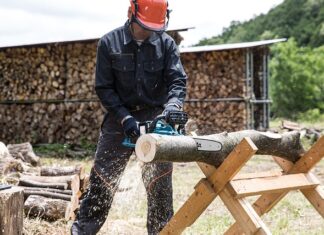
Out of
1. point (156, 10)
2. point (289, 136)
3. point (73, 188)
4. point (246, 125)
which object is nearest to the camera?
point (289, 136)

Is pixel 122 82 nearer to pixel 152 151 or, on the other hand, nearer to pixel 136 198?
pixel 152 151

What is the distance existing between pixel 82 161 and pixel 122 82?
6340 mm

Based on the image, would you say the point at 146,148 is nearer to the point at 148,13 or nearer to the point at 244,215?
the point at 244,215

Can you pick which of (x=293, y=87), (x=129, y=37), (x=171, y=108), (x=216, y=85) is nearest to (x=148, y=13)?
(x=129, y=37)

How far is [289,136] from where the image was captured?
354 centimetres

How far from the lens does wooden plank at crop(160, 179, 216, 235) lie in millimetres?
2977

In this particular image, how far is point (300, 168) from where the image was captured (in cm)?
353

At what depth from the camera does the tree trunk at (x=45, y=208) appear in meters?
4.78

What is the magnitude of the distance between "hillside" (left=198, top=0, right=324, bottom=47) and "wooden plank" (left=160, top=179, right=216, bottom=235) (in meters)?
47.9

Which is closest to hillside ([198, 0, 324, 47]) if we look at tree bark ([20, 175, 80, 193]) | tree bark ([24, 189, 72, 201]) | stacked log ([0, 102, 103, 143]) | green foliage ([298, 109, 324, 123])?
green foliage ([298, 109, 324, 123])

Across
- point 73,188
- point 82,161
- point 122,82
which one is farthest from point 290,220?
point 82,161

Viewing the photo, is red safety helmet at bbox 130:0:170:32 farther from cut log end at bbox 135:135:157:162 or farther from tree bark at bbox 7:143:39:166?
tree bark at bbox 7:143:39:166

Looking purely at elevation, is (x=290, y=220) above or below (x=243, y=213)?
below

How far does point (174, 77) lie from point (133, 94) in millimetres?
318
